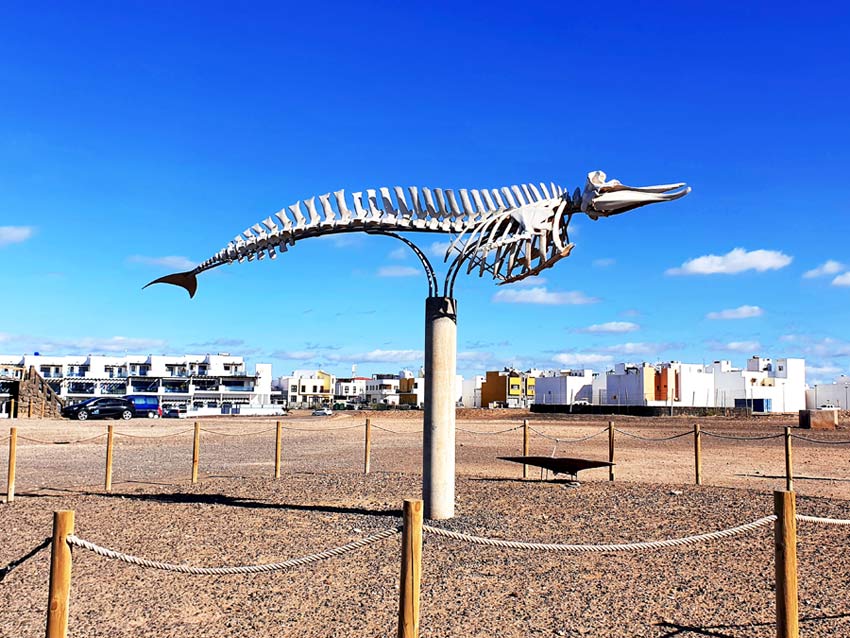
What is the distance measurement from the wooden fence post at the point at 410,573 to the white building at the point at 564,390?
268ft

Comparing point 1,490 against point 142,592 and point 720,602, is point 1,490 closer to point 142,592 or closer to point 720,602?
point 142,592

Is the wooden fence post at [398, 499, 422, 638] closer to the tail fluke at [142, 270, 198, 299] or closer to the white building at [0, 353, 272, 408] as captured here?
the tail fluke at [142, 270, 198, 299]

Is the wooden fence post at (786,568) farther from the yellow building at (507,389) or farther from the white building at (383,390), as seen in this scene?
the white building at (383,390)

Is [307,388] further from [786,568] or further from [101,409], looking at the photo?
[786,568]

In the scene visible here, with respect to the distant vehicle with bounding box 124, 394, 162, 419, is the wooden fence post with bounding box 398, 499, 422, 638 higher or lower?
higher

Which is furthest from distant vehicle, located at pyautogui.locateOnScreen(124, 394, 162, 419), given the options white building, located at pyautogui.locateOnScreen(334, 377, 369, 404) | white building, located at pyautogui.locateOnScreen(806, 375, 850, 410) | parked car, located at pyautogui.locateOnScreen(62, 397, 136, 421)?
white building, located at pyautogui.locateOnScreen(334, 377, 369, 404)

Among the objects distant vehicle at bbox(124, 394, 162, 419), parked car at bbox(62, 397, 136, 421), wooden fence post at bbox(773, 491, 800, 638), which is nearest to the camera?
wooden fence post at bbox(773, 491, 800, 638)

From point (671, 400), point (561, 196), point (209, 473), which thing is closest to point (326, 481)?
point (209, 473)

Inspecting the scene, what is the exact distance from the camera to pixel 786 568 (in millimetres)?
5043

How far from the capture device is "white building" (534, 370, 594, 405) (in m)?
86.1

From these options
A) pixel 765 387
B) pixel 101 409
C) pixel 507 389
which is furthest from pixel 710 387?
pixel 101 409

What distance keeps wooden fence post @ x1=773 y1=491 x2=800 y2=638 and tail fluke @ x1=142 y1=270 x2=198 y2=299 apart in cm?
992

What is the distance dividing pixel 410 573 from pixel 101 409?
4298 cm

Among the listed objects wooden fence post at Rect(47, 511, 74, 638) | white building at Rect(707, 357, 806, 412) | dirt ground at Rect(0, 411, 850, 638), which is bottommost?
dirt ground at Rect(0, 411, 850, 638)
